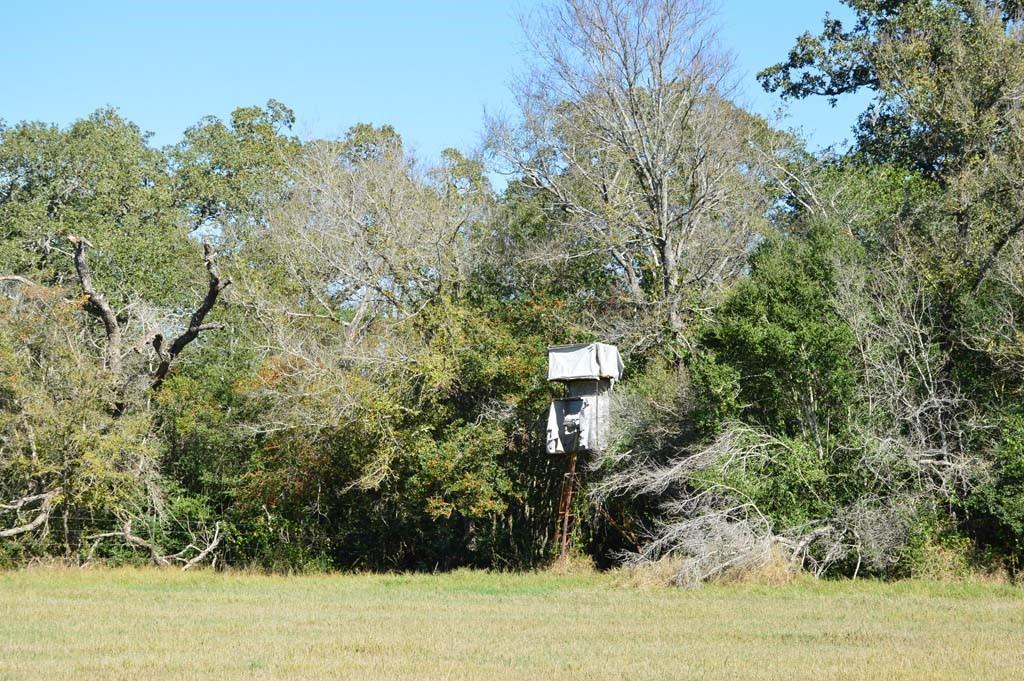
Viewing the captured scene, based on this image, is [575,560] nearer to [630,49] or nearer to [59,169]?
[630,49]

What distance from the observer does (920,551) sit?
64.4 ft

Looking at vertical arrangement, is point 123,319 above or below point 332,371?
above

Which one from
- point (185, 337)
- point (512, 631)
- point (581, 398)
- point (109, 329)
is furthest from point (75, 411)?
point (512, 631)

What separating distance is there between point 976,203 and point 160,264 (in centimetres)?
2141

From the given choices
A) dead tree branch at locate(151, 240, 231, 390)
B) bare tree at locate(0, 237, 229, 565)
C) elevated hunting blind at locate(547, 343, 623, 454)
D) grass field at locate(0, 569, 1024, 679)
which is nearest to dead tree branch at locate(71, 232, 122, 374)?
bare tree at locate(0, 237, 229, 565)

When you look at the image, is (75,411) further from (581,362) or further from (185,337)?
(581,362)

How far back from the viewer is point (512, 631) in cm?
1407

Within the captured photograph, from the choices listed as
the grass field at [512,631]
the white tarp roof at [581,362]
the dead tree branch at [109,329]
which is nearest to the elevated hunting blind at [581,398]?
the white tarp roof at [581,362]

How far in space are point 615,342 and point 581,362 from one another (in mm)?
3071

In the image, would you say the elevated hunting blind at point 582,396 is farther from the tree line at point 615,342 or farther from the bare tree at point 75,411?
the bare tree at point 75,411

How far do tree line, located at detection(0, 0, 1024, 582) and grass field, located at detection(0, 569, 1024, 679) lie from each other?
2.50 m

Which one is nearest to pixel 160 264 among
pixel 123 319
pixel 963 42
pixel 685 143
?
pixel 123 319

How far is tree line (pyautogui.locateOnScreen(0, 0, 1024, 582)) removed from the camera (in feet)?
66.2

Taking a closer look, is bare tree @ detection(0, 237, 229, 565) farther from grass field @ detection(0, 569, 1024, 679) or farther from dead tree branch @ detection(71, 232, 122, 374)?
grass field @ detection(0, 569, 1024, 679)
